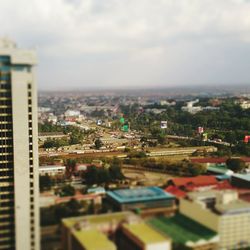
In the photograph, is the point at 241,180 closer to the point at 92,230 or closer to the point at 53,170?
the point at 92,230

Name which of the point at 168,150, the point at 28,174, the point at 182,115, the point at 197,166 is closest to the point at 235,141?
the point at 168,150

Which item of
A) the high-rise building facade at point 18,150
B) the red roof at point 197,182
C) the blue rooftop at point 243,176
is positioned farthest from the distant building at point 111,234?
the blue rooftop at point 243,176

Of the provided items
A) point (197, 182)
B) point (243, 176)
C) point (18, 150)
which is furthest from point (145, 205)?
point (243, 176)

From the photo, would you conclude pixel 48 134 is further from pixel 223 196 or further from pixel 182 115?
pixel 223 196

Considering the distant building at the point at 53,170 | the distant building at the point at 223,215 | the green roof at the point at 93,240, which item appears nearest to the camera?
the green roof at the point at 93,240

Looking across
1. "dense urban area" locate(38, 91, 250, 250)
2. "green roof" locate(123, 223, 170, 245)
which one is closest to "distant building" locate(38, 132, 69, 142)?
"dense urban area" locate(38, 91, 250, 250)

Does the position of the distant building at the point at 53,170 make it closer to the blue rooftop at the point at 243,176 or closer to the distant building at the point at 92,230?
the blue rooftop at the point at 243,176
